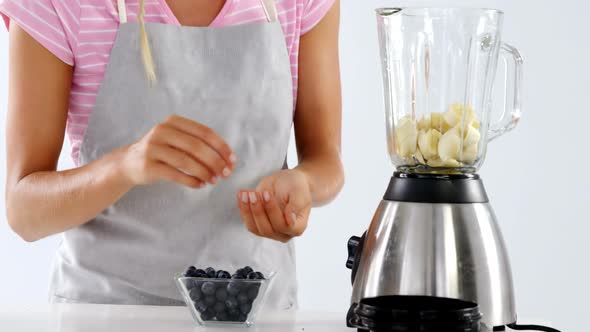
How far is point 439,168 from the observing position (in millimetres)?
1085

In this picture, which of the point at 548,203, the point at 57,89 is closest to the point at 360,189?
the point at 548,203

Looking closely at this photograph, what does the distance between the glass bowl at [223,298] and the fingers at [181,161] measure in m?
0.13

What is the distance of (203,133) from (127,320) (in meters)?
0.25

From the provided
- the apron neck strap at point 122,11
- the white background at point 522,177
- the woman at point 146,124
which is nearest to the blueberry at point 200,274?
the woman at point 146,124

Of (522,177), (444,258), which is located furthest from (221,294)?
(522,177)

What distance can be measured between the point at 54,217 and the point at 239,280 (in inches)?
14.7

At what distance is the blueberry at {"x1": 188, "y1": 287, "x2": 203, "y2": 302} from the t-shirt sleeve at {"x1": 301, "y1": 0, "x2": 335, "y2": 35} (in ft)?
1.86

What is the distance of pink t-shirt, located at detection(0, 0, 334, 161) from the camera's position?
1315 millimetres

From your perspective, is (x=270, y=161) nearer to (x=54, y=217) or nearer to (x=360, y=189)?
(x=54, y=217)

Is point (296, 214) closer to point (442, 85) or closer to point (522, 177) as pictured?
point (442, 85)

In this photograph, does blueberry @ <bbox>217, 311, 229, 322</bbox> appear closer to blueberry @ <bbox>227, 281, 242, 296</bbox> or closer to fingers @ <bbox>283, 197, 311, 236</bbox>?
blueberry @ <bbox>227, 281, 242, 296</bbox>

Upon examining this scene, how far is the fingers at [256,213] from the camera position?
115cm

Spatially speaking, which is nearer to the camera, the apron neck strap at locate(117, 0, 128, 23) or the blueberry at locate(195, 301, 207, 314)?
the blueberry at locate(195, 301, 207, 314)

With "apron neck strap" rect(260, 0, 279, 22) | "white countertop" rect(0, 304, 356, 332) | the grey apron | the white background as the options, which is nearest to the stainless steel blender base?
"white countertop" rect(0, 304, 356, 332)
